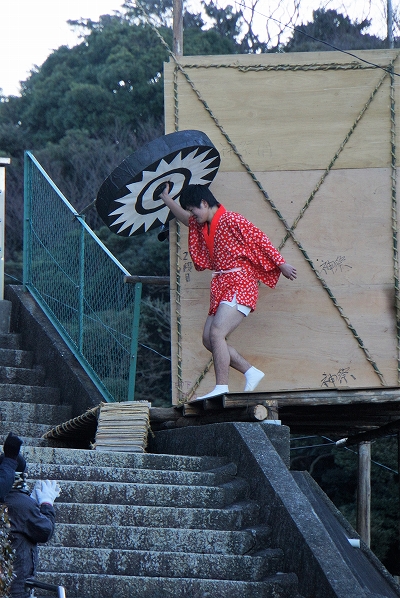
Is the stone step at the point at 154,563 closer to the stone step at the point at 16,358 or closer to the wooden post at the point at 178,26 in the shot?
the stone step at the point at 16,358

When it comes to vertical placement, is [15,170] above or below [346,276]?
above

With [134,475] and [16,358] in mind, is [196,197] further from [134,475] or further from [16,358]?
[16,358]

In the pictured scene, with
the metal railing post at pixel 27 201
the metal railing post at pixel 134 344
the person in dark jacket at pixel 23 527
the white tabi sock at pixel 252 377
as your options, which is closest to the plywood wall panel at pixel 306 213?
the white tabi sock at pixel 252 377

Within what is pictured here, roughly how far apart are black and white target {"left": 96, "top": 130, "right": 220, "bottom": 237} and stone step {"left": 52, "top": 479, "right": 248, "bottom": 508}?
2.38m

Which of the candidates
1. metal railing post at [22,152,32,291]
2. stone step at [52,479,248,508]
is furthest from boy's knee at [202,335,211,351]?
metal railing post at [22,152,32,291]

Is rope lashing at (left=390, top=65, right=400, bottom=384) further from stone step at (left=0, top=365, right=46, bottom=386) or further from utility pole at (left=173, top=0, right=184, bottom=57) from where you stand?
stone step at (left=0, top=365, right=46, bottom=386)

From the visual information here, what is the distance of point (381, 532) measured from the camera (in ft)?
55.1

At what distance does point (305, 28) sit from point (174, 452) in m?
21.6

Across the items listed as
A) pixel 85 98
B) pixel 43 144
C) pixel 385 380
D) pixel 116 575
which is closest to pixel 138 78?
pixel 85 98

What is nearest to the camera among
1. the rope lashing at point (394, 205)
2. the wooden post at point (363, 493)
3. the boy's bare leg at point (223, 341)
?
the boy's bare leg at point (223, 341)

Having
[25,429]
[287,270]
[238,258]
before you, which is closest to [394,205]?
[287,270]

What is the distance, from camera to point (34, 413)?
7.95 m

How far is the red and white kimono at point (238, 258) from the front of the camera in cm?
700

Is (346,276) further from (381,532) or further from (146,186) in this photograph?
(381,532)
